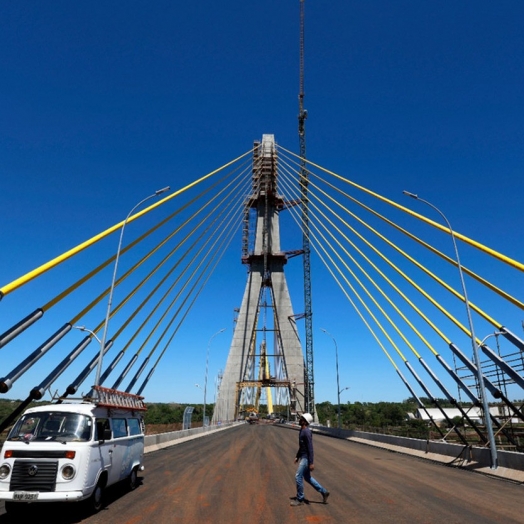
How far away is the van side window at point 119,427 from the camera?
949 centimetres

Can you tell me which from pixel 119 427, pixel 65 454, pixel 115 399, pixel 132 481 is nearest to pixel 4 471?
pixel 65 454

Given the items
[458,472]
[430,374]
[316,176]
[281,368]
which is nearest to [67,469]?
[458,472]

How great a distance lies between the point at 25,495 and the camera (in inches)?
276

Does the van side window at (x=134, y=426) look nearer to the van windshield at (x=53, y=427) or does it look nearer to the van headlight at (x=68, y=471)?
the van windshield at (x=53, y=427)

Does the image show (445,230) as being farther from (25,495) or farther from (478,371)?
(25,495)

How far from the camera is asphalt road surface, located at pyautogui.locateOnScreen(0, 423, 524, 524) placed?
748 centimetres

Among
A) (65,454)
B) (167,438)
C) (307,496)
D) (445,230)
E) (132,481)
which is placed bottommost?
(307,496)

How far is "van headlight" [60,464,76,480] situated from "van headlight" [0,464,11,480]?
3.00 feet

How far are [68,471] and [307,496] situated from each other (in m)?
5.17

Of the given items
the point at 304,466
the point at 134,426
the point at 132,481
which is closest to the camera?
the point at 304,466

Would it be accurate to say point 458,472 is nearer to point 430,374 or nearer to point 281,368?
point 430,374

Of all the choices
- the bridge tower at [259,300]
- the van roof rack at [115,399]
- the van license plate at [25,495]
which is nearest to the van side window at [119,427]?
the van roof rack at [115,399]

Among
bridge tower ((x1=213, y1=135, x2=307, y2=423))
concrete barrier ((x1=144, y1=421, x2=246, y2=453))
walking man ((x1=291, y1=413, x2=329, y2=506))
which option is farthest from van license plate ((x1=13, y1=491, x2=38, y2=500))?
bridge tower ((x1=213, y1=135, x2=307, y2=423))

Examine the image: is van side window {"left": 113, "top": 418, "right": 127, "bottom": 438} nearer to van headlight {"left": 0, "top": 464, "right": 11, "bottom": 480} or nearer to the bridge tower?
van headlight {"left": 0, "top": 464, "right": 11, "bottom": 480}
